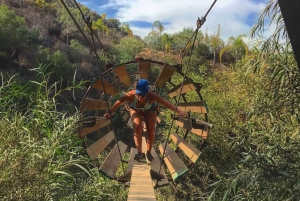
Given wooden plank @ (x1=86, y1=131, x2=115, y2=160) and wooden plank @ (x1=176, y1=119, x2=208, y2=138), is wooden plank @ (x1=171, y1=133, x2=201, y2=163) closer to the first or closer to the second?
wooden plank @ (x1=176, y1=119, x2=208, y2=138)

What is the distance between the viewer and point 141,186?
249 cm

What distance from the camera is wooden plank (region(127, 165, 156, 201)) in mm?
2195

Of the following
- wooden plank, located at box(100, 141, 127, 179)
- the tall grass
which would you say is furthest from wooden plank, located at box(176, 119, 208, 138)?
the tall grass

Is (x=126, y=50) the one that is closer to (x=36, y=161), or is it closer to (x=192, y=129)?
(x=192, y=129)

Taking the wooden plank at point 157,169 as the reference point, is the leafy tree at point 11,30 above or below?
above

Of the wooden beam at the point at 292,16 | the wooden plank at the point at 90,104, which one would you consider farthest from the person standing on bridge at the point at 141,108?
the wooden beam at the point at 292,16

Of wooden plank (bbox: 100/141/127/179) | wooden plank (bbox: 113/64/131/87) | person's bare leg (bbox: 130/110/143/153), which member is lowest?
wooden plank (bbox: 100/141/127/179)

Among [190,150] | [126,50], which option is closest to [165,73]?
[190,150]

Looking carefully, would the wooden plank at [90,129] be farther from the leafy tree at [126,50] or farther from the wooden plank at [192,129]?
the leafy tree at [126,50]

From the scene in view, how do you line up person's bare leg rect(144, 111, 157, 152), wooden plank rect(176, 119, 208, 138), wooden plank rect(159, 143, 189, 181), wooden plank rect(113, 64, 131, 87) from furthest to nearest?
person's bare leg rect(144, 111, 157, 152) → wooden plank rect(113, 64, 131, 87) → wooden plank rect(176, 119, 208, 138) → wooden plank rect(159, 143, 189, 181)

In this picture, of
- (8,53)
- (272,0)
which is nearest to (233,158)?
(272,0)

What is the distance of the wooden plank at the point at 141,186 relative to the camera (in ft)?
7.20

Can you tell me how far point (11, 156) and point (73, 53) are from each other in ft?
76.8

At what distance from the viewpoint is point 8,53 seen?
20562 millimetres
